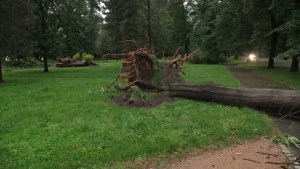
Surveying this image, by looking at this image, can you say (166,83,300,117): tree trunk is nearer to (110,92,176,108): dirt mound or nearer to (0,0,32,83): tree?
(110,92,176,108): dirt mound

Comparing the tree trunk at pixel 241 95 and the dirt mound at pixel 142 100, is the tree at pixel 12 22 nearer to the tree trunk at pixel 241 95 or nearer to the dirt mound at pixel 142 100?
the dirt mound at pixel 142 100

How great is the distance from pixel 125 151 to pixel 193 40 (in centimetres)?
3307

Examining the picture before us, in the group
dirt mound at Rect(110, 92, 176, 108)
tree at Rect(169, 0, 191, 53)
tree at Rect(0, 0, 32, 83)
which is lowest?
dirt mound at Rect(110, 92, 176, 108)

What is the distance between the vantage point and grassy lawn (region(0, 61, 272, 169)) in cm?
429

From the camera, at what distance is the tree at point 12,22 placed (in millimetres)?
12859

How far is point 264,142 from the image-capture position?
16.9ft

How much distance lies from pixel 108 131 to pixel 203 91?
385cm

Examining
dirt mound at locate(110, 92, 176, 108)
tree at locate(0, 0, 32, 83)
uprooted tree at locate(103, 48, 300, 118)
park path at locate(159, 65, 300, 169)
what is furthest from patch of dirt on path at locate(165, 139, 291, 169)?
tree at locate(0, 0, 32, 83)

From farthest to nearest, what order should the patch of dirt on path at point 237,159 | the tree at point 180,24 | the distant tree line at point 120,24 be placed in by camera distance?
the tree at point 180,24 < the distant tree line at point 120,24 < the patch of dirt on path at point 237,159

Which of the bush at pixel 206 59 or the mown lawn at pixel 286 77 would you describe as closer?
the mown lawn at pixel 286 77

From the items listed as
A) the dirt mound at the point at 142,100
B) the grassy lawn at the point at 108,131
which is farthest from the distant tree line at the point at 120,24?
the grassy lawn at the point at 108,131

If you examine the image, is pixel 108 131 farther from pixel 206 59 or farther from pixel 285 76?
pixel 206 59

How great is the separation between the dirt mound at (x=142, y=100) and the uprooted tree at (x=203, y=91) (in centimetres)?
41

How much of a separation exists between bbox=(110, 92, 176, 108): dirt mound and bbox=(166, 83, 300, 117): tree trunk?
0.44 meters
